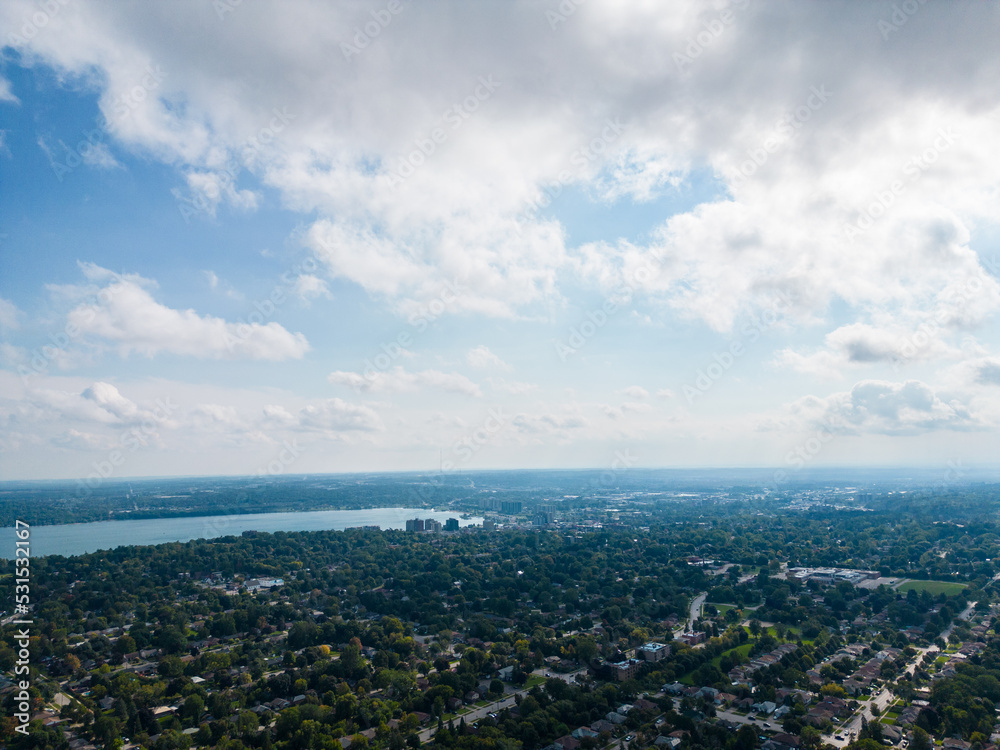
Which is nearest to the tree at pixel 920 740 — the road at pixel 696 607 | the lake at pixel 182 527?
the road at pixel 696 607

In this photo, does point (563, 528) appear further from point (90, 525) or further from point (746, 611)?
point (90, 525)

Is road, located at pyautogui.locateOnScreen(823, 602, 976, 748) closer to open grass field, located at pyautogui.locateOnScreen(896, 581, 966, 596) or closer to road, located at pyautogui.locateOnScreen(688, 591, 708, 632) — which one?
road, located at pyautogui.locateOnScreen(688, 591, 708, 632)

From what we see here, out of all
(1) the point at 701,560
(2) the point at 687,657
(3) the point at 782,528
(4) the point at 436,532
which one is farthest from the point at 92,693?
(3) the point at 782,528

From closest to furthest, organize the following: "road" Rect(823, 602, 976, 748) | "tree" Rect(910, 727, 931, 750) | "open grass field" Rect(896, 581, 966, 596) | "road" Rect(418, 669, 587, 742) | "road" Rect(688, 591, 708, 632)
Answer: "tree" Rect(910, 727, 931, 750), "road" Rect(823, 602, 976, 748), "road" Rect(418, 669, 587, 742), "road" Rect(688, 591, 708, 632), "open grass field" Rect(896, 581, 966, 596)

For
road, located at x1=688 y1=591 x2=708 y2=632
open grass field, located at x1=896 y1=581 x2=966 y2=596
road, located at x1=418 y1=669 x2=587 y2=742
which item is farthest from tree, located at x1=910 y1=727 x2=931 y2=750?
open grass field, located at x1=896 y1=581 x2=966 y2=596

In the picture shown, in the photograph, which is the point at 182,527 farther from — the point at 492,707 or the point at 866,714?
the point at 866,714

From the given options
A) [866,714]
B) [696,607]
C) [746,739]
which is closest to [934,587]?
[696,607]
